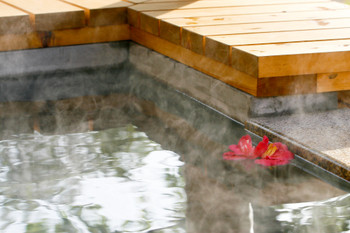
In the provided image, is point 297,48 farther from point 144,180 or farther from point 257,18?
point 144,180

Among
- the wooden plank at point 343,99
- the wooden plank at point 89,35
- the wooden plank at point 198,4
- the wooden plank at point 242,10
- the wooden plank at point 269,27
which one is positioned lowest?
the wooden plank at point 343,99

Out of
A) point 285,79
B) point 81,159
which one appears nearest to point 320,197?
point 285,79

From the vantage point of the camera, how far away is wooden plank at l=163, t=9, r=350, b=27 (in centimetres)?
282

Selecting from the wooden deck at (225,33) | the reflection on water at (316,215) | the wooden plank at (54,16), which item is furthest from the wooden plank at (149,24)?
the reflection on water at (316,215)

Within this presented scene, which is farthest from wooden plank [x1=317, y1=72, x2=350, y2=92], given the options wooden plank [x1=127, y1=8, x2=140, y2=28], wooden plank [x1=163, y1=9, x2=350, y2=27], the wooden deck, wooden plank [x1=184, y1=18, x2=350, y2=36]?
wooden plank [x1=127, y1=8, x2=140, y2=28]

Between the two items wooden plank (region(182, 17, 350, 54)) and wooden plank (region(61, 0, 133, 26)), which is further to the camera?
wooden plank (region(61, 0, 133, 26))

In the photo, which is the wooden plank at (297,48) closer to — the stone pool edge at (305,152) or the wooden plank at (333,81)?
the wooden plank at (333,81)

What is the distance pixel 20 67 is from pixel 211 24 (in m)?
1.14

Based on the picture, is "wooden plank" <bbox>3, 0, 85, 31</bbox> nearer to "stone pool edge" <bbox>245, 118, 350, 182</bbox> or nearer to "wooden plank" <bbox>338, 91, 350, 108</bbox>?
"stone pool edge" <bbox>245, 118, 350, 182</bbox>

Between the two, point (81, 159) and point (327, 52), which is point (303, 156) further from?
point (81, 159)

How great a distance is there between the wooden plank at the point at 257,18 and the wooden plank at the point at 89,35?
553mm

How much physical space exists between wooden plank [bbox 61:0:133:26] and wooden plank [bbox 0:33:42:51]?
323mm

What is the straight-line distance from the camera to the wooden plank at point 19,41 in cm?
308

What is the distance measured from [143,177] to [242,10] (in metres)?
1.49
